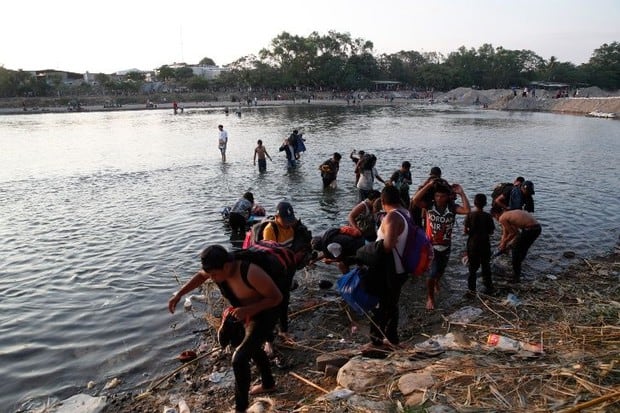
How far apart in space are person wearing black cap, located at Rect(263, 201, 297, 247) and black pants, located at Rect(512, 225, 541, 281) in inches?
179

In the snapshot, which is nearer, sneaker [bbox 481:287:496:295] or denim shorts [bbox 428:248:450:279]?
denim shorts [bbox 428:248:450:279]

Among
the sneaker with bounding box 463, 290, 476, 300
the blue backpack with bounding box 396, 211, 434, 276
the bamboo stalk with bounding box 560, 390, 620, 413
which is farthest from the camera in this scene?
the sneaker with bounding box 463, 290, 476, 300

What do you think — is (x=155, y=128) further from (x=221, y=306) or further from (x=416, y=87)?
(x=416, y=87)

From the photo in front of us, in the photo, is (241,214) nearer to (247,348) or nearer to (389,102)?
(247,348)

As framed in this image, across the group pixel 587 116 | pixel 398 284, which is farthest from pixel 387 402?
pixel 587 116

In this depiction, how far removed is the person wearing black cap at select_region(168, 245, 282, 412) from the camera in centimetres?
397

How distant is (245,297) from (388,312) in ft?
6.37

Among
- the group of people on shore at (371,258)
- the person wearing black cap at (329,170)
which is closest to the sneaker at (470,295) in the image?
the group of people on shore at (371,258)

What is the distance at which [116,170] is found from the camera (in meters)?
20.9

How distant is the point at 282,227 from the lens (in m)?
6.06

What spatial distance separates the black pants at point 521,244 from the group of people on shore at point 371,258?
0.05 feet

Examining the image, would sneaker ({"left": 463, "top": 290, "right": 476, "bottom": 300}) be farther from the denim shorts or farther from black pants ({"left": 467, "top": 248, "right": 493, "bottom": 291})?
the denim shorts

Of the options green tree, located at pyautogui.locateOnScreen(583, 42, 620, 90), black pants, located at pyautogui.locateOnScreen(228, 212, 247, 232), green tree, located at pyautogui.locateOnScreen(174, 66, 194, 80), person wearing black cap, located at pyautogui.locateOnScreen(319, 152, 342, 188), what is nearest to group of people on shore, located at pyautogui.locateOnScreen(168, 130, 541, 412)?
black pants, located at pyautogui.locateOnScreen(228, 212, 247, 232)

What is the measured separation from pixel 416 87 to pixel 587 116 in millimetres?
69547
